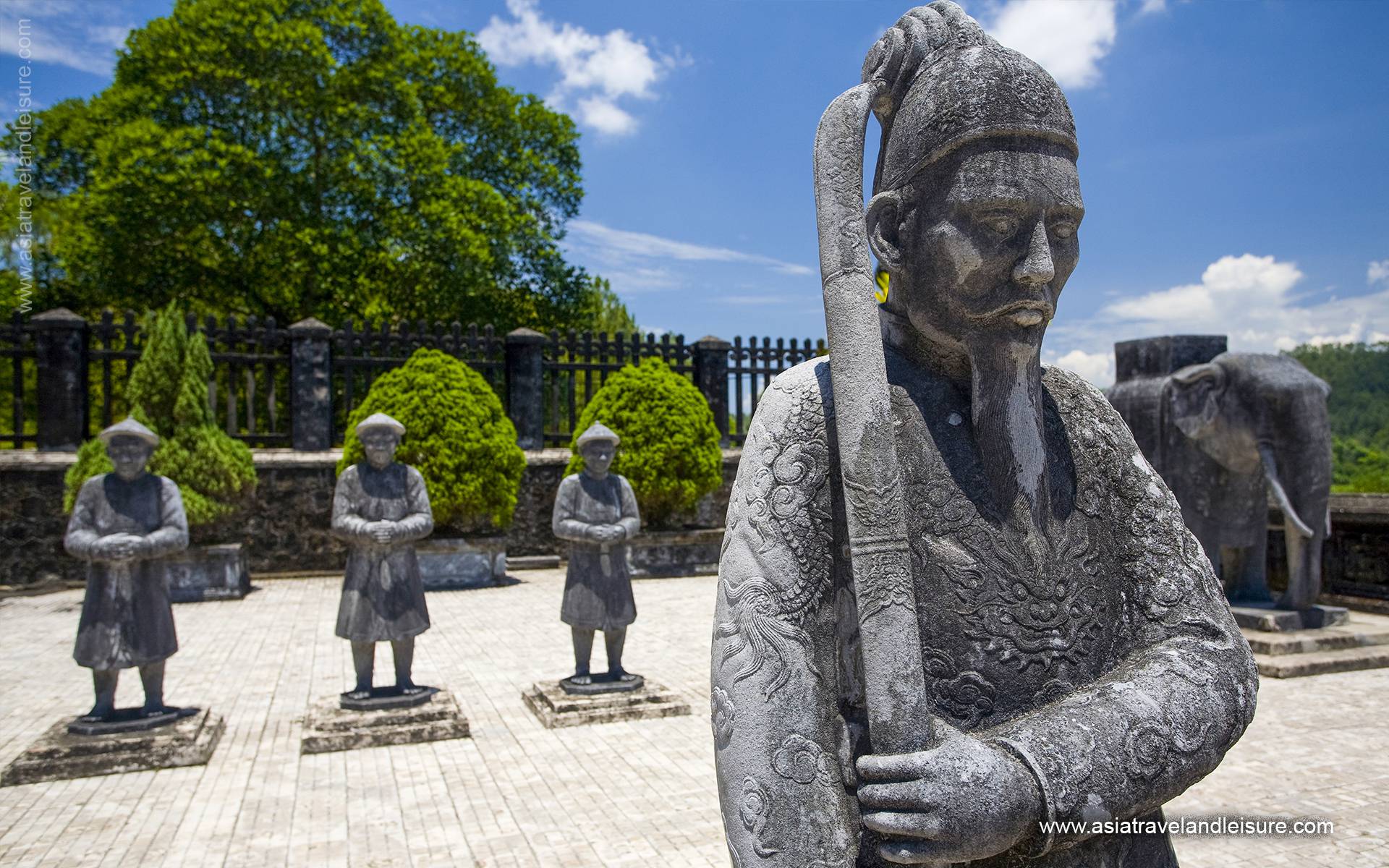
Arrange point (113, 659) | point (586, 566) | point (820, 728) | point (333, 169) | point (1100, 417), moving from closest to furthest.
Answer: point (820, 728) < point (1100, 417) < point (113, 659) < point (586, 566) < point (333, 169)

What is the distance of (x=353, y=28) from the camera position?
65.2ft

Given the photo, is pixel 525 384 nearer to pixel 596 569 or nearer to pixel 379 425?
pixel 379 425

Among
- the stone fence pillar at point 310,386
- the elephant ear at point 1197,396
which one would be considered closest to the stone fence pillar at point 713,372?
the stone fence pillar at point 310,386

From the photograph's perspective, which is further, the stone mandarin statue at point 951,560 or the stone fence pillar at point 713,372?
the stone fence pillar at point 713,372

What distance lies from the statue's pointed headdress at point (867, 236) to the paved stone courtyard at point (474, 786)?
3.20 metres

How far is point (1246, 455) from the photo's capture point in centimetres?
795

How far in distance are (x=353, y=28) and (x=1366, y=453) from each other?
25.5 meters

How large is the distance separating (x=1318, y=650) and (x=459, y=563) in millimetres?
10193

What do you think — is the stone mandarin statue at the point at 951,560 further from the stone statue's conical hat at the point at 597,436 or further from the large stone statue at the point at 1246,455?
the large stone statue at the point at 1246,455

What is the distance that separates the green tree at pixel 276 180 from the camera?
18.2 meters

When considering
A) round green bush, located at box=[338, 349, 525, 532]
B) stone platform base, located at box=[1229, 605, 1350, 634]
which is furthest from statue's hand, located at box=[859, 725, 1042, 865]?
round green bush, located at box=[338, 349, 525, 532]

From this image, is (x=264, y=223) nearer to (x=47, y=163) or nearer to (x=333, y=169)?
(x=333, y=169)

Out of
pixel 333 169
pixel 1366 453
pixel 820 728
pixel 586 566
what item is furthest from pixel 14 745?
pixel 1366 453

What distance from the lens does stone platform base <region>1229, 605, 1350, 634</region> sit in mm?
7785
